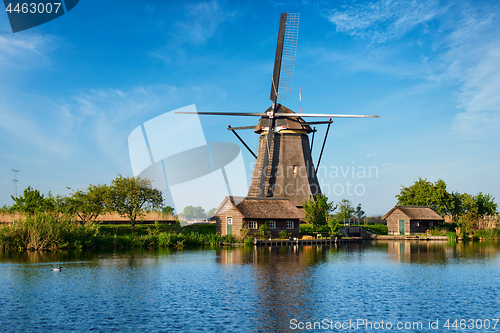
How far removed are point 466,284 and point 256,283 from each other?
845 centimetres

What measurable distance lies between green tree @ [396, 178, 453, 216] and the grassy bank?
96.1 feet

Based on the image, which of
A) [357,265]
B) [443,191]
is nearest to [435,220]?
[443,191]

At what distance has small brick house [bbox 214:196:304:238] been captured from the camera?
120ft

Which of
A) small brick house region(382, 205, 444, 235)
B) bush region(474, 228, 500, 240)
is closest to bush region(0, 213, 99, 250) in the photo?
small brick house region(382, 205, 444, 235)

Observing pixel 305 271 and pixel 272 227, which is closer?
pixel 305 271

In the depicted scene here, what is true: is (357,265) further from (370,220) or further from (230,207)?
(370,220)

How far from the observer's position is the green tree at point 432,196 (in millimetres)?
51362

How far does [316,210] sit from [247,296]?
88.0ft

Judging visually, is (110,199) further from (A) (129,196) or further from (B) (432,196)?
(B) (432,196)

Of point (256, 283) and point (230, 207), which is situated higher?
point (230, 207)

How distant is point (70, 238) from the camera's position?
29906mm

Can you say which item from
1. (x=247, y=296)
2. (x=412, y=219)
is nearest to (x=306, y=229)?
(x=412, y=219)

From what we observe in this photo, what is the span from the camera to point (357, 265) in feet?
73.2

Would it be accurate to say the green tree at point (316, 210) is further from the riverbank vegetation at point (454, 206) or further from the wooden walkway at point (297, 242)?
the riverbank vegetation at point (454, 206)
